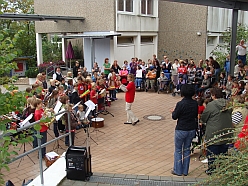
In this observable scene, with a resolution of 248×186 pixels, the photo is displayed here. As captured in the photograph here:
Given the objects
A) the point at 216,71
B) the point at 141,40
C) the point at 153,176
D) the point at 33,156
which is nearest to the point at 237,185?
the point at 153,176

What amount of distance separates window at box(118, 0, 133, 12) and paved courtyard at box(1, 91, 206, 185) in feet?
27.0

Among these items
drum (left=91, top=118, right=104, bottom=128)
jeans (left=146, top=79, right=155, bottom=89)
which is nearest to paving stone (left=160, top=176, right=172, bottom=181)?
drum (left=91, top=118, right=104, bottom=128)

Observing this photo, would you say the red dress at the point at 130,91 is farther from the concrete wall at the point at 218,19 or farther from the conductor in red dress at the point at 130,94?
the concrete wall at the point at 218,19

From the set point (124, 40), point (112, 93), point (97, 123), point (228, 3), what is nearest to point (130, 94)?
point (97, 123)

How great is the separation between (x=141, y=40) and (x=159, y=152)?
1409 cm

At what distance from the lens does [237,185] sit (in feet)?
8.39

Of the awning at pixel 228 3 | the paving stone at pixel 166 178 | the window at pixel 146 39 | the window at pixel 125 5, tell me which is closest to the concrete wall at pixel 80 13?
the window at pixel 125 5

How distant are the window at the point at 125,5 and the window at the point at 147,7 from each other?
133 centimetres

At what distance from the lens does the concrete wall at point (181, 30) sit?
2203cm

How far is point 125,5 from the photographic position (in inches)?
728

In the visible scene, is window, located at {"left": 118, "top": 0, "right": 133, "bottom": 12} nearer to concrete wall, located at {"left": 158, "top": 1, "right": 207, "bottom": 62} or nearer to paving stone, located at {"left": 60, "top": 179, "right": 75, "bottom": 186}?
concrete wall, located at {"left": 158, "top": 1, "right": 207, "bottom": 62}

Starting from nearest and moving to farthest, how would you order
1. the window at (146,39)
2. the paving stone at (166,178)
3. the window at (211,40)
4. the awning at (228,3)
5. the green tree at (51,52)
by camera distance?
the paving stone at (166,178) < the awning at (228,3) < the window at (146,39) < the window at (211,40) < the green tree at (51,52)

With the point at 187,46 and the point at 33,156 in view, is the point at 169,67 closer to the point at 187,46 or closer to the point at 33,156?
the point at 187,46

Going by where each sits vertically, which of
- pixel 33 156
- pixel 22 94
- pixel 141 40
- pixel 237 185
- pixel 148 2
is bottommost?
pixel 33 156
